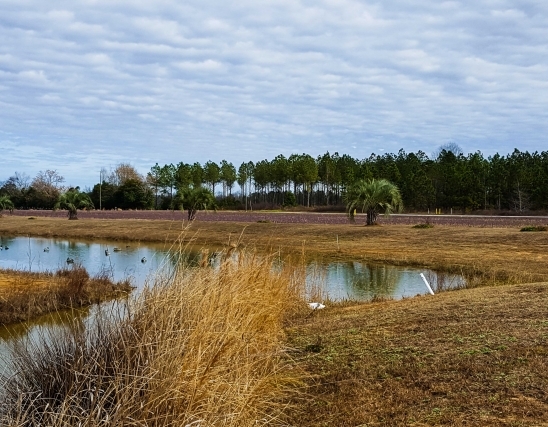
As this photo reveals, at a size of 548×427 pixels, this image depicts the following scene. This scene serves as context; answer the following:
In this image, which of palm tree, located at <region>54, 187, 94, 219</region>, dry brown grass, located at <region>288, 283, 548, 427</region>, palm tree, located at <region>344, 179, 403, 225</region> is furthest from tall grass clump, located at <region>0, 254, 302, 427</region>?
palm tree, located at <region>54, 187, 94, 219</region>

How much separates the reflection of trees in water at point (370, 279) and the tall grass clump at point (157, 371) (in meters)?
8.42

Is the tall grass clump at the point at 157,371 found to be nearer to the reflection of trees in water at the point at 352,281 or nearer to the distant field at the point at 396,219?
the reflection of trees in water at the point at 352,281

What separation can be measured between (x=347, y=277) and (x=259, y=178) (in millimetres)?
66660

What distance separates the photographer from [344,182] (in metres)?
77.4

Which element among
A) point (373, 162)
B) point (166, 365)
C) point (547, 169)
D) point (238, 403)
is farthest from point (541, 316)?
point (373, 162)

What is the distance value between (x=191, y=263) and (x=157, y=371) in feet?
12.2

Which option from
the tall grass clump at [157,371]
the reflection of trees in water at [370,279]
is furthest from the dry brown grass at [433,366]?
the reflection of trees in water at [370,279]

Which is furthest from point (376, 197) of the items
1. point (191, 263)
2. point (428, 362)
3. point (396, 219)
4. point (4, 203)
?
point (4, 203)

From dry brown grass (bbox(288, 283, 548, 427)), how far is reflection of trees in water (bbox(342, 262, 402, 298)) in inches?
241

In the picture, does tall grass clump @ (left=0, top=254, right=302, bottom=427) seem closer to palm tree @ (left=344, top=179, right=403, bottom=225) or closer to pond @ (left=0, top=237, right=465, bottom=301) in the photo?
pond @ (left=0, top=237, right=465, bottom=301)

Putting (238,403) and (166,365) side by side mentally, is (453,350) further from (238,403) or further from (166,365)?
(166,365)

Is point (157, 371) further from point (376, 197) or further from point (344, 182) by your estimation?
point (344, 182)

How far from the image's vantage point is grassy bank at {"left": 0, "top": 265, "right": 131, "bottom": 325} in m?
12.5

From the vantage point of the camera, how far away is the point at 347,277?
1847cm
